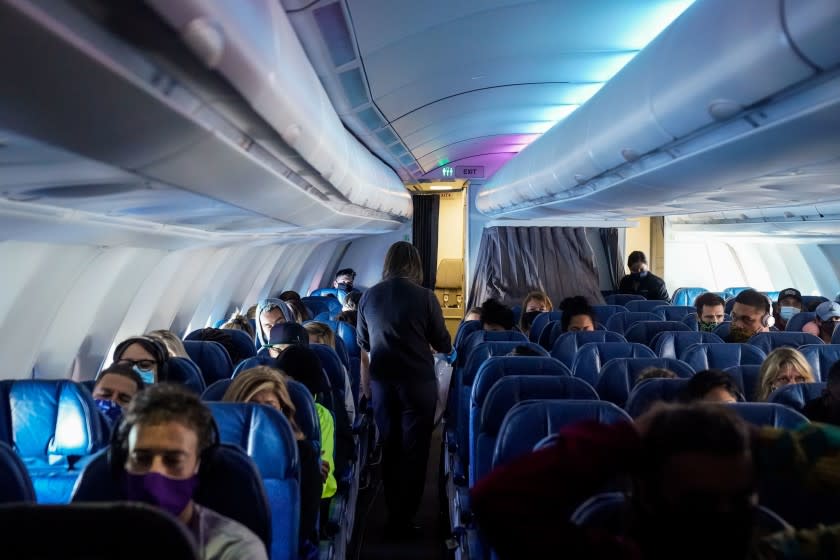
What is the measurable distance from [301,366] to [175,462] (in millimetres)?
2085

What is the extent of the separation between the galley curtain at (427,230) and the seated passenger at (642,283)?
434 cm

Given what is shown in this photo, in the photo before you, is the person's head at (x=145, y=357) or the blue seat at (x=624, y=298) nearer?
the person's head at (x=145, y=357)

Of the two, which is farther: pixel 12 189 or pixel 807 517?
pixel 12 189

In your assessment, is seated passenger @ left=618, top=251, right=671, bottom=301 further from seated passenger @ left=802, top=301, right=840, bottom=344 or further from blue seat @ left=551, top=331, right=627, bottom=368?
blue seat @ left=551, top=331, right=627, bottom=368

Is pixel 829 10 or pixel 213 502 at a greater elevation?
pixel 829 10

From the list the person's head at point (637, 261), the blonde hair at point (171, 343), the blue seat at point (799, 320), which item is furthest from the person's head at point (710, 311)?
the blonde hair at point (171, 343)

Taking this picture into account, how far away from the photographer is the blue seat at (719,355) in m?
5.62

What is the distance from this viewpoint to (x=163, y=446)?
2.22 meters

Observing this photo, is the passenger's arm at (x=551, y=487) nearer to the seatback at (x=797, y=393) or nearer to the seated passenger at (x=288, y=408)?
the seated passenger at (x=288, y=408)

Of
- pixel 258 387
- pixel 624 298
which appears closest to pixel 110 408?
pixel 258 387

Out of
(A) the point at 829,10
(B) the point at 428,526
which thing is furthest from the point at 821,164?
(B) the point at 428,526

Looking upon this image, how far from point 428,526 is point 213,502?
345 centimetres

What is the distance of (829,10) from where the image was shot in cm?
235

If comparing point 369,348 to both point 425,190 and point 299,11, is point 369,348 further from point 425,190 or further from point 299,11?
point 425,190
